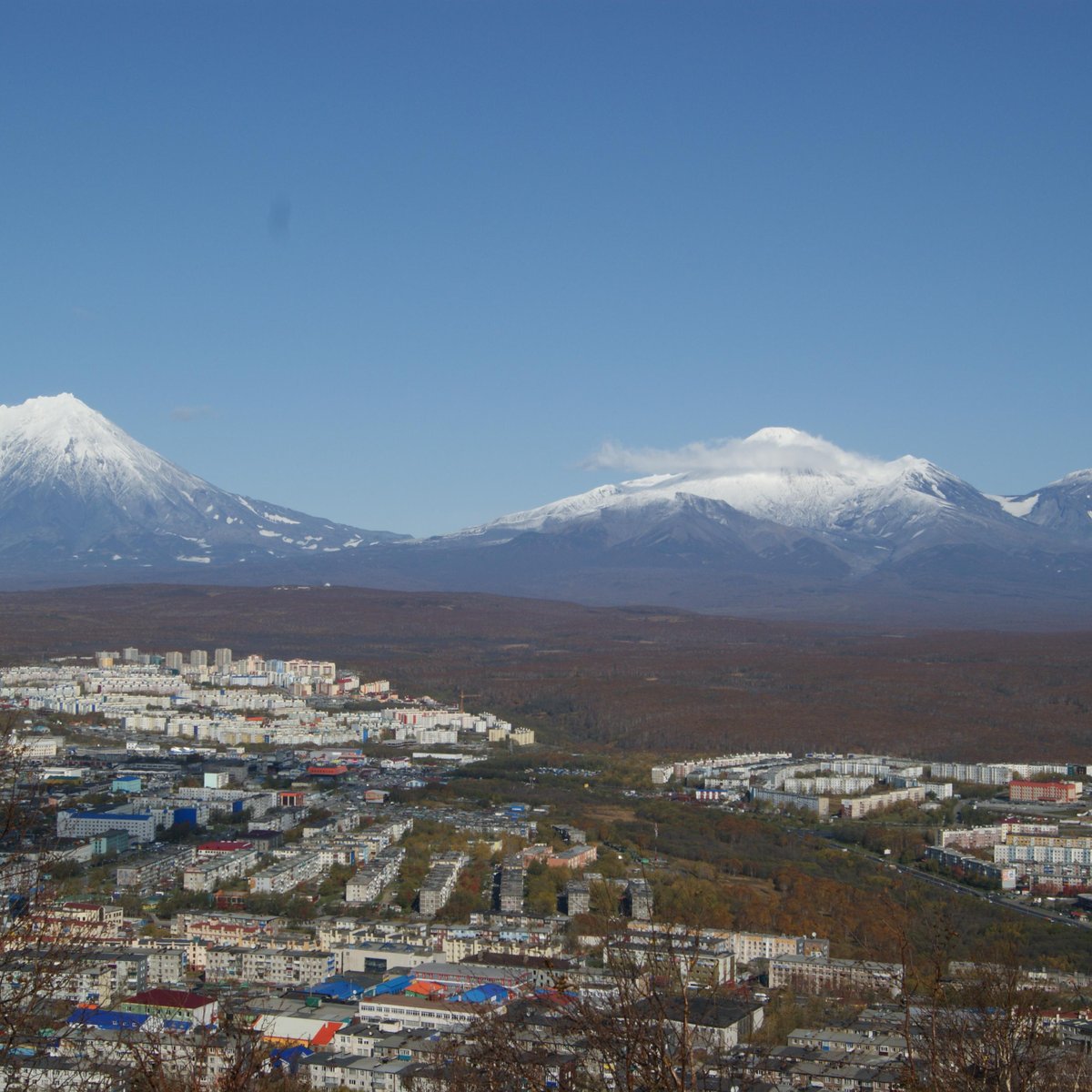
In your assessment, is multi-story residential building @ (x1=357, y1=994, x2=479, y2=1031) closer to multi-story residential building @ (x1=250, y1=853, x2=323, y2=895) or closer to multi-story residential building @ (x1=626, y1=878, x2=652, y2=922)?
multi-story residential building @ (x1=626, y1=878, x2=652, y2=922)

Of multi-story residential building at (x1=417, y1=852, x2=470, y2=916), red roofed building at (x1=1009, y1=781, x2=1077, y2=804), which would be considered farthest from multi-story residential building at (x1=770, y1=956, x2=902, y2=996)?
red roofed building at (x1=1009, y1=781, x2=1077, y2=804)

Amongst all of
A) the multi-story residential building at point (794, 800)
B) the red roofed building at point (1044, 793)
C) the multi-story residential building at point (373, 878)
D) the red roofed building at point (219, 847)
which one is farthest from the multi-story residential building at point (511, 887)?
the red roofed building at point (1044, 793)

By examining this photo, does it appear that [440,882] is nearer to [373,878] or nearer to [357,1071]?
[373,878]

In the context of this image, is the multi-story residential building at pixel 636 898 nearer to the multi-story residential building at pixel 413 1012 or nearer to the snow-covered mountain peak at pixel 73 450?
the multi-story residential building at pixel 413 1012

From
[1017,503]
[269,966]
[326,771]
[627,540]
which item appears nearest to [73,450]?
[627,540]

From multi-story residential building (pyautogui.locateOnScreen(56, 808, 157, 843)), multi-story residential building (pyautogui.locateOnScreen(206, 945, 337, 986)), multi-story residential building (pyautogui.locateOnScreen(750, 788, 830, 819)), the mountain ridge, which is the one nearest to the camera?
multi-story residential building (pyautogui.locateOnScreen(206, 945, 337, 986))

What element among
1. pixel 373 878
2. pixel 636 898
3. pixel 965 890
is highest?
pixel 636 898

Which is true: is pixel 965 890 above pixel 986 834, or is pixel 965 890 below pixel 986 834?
below

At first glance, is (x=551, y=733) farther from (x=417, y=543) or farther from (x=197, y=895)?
(x=417, y=543)
